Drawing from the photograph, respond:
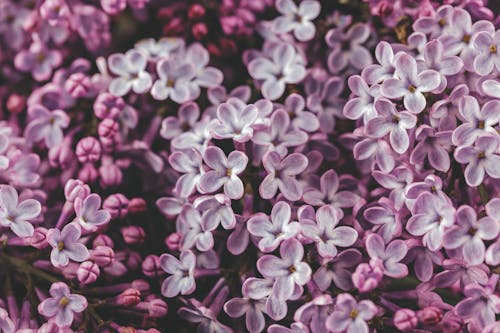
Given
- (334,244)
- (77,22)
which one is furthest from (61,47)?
(334,244)

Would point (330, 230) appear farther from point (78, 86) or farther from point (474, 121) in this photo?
point (78, 86)

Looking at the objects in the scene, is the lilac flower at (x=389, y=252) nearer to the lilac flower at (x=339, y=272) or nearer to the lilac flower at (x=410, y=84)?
the lilac flower at (x=339, y=272)

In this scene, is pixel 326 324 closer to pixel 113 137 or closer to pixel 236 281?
pixel 236 281

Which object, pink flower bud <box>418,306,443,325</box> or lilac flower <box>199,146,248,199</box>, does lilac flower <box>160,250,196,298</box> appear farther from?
pink flower bud <box>418,306,443,325</box>

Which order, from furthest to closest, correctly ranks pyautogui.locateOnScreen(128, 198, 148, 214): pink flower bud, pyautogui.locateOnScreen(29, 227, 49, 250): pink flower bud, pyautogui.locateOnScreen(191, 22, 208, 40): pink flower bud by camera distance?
1. pyautogui.locateOnScreen(191, 22, 208, 40): pink flower bud
2. pyautogui.locateOnScreen(128, 198, 148, 214): pink flower bud
3. pyautogui.locateOnScreen(29, 227, 49, 250): pink flower bud

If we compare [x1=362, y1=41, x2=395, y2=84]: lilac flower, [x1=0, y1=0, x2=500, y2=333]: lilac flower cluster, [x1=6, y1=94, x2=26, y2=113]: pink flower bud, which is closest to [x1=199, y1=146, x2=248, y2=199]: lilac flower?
[x1=0, y1=0, x2=500, y2=333]: lilac flower cluster

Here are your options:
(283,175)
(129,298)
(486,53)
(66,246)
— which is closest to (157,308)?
(129,298)
